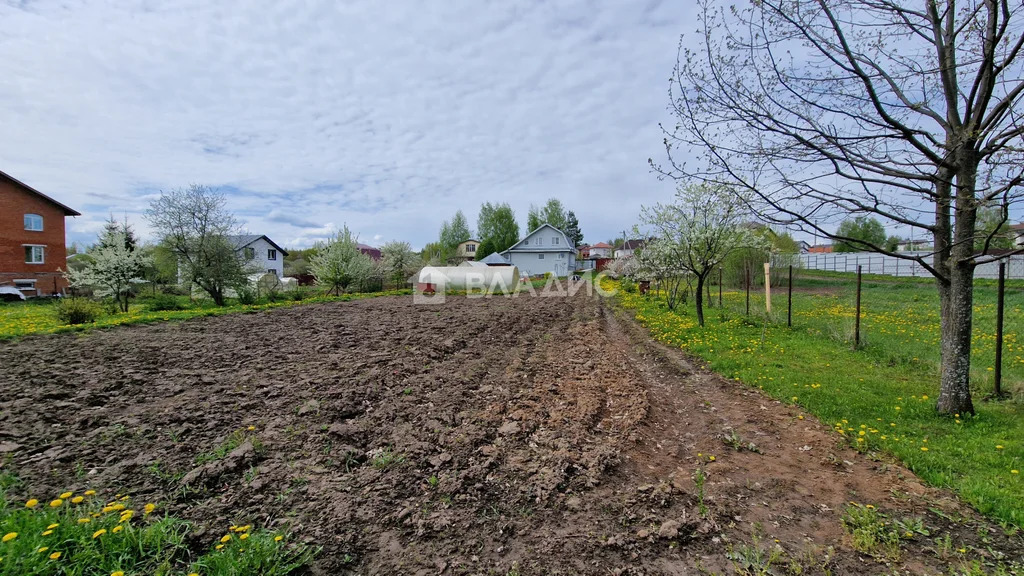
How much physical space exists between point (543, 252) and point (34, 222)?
36.9 metres

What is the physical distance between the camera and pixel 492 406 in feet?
15.1

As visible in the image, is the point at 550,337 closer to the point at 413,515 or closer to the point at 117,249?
the point at 413,515

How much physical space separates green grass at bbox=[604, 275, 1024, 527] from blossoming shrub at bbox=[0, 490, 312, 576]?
4514mm

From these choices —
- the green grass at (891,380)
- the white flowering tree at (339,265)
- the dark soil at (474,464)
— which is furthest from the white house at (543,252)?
the dark soil at (474,464)

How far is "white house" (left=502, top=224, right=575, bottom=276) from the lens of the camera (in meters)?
42.2

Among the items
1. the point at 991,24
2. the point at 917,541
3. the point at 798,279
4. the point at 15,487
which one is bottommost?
the point at 917,541

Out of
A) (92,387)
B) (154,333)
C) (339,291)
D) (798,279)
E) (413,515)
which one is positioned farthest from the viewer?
(798,279)

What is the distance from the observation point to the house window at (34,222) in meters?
24.4

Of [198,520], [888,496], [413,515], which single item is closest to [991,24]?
[888,496]

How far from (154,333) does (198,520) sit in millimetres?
8971

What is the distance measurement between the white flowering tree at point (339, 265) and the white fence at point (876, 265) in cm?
2733

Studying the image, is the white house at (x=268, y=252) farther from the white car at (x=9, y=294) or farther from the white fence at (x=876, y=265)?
the white fence at (x=876, y=265)

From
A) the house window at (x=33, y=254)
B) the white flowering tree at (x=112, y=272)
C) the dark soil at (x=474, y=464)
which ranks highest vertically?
the house window at (x=33, y=254)

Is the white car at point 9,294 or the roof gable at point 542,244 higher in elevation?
the roof gable at point 542,244
